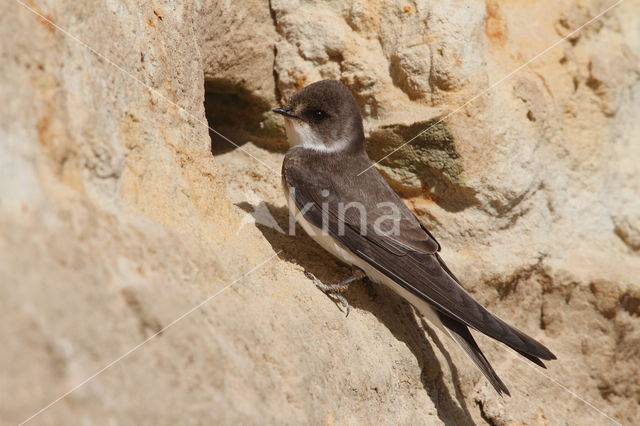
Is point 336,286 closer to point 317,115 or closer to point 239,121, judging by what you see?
point 317,115

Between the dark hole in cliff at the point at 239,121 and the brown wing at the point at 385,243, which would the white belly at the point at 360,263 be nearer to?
the brown wing at the point at 385,243

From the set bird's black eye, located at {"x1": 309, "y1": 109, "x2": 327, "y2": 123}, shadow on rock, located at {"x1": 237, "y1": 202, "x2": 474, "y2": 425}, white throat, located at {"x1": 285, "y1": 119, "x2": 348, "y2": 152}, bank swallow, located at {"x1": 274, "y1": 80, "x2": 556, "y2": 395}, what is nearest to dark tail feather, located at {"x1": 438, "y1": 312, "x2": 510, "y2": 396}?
bank swallow, located at {"x1": 274, "y1": 80, "x2": 556, "y2": 395}

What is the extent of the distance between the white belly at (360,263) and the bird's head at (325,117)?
377 millimetres

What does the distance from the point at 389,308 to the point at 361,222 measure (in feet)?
1.34

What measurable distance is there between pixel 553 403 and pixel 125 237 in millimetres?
2247

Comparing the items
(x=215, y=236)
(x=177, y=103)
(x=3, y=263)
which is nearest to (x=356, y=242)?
(x=215, y=236)

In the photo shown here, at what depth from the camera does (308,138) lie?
2916mm

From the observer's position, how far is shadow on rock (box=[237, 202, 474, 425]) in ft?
8.26

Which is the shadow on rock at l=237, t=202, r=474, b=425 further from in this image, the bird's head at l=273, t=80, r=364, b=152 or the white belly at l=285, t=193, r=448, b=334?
the bird's head at l=273, t=80, r=364, b=152

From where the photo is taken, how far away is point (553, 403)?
286 cm

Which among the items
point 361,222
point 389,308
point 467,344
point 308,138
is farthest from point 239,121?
point 467,344

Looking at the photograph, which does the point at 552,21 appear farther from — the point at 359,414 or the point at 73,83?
the point at 73,83

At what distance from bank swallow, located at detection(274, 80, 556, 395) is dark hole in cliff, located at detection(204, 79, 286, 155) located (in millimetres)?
284

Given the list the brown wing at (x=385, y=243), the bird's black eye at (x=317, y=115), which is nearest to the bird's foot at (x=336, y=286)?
the brown wing at (x=385, y=243)
